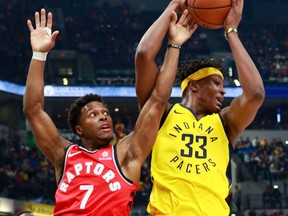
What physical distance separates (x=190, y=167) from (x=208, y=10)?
1.16 m

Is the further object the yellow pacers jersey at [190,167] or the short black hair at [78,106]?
the short black hair at [78,106]

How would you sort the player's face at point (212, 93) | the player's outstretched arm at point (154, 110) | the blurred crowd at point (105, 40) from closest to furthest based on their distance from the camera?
1. the player's outstretched arm at point (154, 110)
2. the player's face at point (212, 93)
3. the blurred crowd at point (105, 40)

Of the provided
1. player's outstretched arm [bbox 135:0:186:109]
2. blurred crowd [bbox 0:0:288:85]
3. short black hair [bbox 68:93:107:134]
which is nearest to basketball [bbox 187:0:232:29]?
player's outstretched arm [bbox 135:0:186:109]

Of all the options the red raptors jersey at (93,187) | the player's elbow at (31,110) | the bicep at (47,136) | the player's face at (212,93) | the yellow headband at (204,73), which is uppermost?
the yellow headband at (204,73)

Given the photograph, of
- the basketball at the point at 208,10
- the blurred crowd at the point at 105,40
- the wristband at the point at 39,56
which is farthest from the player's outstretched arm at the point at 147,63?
the blurred crowd at the point at 105,40

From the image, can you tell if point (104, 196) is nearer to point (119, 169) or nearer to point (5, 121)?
point (119, 169)

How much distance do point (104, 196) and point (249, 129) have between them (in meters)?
23.1

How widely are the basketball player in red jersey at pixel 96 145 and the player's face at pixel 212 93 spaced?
14.6 inches

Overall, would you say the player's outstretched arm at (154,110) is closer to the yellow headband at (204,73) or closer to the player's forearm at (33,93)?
the yellow headband at (204,73)

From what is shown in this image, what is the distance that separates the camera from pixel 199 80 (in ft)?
17.5

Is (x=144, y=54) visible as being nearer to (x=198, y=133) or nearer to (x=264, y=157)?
(x=198, y=133)

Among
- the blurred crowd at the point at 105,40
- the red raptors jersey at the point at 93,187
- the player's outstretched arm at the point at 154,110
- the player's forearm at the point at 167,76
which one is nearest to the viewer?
the red raptors jersey at the point at 93,187

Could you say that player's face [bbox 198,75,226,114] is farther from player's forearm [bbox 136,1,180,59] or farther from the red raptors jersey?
the red raptors jersey

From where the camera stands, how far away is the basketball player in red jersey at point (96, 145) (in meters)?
4.71
